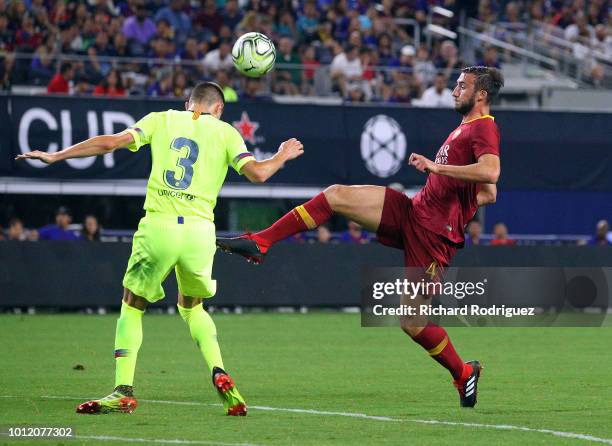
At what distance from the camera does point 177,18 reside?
2550 cm

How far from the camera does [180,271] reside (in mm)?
8969

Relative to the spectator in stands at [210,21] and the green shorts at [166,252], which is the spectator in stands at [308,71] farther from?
the green shorts at [166,252]

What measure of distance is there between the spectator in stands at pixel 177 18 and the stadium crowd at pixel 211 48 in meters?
0.02

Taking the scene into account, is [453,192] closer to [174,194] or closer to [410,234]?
[410,234]

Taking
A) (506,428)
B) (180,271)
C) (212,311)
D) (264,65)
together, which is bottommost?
(212,311)

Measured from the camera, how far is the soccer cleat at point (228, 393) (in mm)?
8617

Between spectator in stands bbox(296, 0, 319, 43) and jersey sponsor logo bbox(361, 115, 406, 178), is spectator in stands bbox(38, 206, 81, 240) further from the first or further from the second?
spectator in stands bbox(296, 0, 319, 43)

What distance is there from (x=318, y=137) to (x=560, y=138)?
16.5 ft

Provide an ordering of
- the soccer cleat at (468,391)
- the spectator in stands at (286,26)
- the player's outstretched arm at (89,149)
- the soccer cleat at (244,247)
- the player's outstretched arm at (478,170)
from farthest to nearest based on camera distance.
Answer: the spectator in stands at (286,26)
the soccer cleat at (468,391)
the soccer cleat at (244,247)
the player's outstretched arm at (478,170)
the player's outstretched arm at (89,149)

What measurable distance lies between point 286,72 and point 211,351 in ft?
53.3

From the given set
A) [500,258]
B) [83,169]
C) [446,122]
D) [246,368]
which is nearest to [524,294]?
[500,258]

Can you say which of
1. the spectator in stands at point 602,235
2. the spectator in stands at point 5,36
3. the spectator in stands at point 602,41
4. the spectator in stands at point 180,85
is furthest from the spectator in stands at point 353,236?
the spectator in stands at point 602,41

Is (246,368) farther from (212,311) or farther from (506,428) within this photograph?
(212,311)

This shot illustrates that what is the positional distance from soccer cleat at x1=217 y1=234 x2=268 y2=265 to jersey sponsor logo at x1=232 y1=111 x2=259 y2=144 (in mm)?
13830
